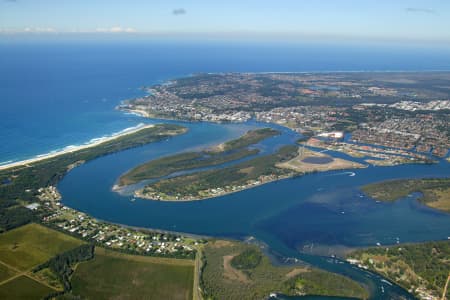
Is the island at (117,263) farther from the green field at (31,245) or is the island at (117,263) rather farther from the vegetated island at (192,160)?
the vegetated island at (192,160)

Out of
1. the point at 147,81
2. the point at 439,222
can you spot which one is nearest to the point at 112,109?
the point at 147,81

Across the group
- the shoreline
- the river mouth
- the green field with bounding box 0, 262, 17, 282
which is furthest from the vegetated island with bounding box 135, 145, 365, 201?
the shoreline

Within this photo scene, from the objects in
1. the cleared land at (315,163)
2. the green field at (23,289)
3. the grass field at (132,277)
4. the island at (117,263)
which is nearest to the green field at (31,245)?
the island at (117,263)

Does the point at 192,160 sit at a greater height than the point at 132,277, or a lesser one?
greater

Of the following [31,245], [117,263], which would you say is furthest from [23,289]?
[117,263]

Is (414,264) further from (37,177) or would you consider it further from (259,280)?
(37,177)

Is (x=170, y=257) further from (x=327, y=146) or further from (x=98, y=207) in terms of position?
(x=327, y=146)
